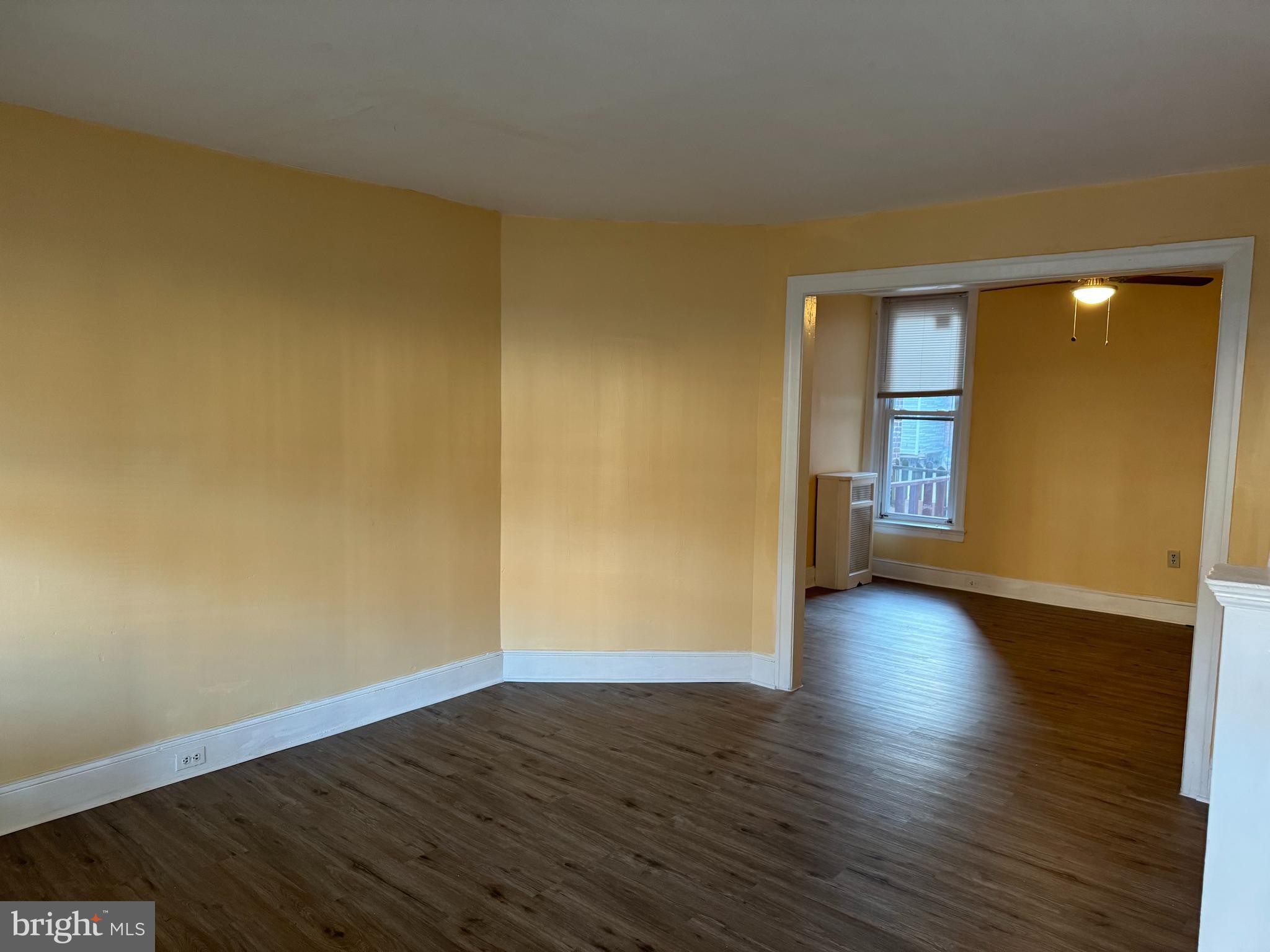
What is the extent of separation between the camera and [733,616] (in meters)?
4.68

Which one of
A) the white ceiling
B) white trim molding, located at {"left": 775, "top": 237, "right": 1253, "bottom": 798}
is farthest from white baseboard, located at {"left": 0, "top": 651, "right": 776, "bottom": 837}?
the white ceiling

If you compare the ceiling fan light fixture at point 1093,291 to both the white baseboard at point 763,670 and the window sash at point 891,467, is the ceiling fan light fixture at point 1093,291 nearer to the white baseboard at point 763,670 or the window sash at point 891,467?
the window sash at point 891,467

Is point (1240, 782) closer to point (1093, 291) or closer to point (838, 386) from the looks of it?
point (1093, 291)

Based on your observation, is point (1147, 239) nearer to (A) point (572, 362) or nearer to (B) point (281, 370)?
(A) point (572, 362)

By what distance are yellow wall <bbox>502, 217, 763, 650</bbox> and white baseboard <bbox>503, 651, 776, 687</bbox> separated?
0.06m

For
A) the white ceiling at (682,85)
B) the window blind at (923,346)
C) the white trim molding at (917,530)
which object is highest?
the white ceiling at (682,85)

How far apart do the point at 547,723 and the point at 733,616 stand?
4.14ft

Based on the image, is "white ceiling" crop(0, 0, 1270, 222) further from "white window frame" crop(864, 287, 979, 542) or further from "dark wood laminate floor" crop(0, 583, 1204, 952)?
"white window frame" crop(864, 287, 979, 542)

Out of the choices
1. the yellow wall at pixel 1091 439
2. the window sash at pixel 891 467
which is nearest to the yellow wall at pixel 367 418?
the yellow wall at pixel 1091 439

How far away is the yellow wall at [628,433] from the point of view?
4.51 metres

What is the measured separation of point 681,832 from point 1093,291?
4902 millimetres

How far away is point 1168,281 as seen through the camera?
18.6 feet

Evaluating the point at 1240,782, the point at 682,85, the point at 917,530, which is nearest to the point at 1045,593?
the point at 917,530

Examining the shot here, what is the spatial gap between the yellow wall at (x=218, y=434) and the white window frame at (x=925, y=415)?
14.5 feet
